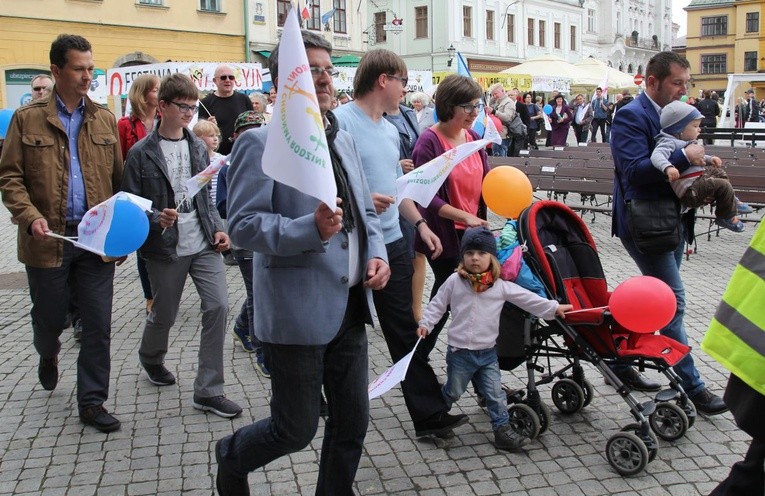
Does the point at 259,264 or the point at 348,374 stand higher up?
the point at 259,264

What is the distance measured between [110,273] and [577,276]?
107 inches

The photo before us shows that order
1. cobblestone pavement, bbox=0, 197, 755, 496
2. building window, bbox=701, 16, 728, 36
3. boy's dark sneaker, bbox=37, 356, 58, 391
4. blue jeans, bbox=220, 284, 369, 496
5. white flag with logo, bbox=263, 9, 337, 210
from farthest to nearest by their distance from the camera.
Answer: building window, bbox=701, 16, 728, 36 → boy's dark sneaker, bbox=37, 356, 58, 391 → cobblestone pavement, bbox=0, 197, 755, 496 → blue jeans, bbox=220, 284, 369, 496 → white flag with logo, bbox=263, 9, 337, 210

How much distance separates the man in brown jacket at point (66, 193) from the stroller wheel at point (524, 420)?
2.23m

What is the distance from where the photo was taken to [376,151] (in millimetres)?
4328

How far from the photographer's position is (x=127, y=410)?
5141 mm

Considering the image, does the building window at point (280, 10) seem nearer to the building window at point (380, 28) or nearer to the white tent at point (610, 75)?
the white tent at point (610, 75)

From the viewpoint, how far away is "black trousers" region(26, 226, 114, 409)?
4.78m

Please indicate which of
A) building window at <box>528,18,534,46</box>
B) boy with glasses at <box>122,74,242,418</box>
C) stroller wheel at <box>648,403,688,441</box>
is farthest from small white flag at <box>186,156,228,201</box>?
building window at <box>528,18,534,46</box>

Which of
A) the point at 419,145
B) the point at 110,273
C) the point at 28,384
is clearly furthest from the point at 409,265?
the point at 28,384

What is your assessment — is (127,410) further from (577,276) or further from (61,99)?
(577,276)

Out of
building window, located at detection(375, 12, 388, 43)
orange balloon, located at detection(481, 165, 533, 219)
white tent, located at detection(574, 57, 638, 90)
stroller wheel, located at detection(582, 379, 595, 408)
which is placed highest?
building window, located at detection(375, 12, 388, 43)

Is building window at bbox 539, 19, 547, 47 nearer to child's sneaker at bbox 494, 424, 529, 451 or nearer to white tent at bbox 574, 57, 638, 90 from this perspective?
white tent at bbox 574, 57, 638, 90

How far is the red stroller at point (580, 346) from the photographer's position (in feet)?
13.8

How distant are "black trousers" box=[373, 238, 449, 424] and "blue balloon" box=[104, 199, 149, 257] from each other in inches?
54.5
